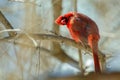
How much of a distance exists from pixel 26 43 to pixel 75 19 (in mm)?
561

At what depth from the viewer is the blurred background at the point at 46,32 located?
8.23 feet

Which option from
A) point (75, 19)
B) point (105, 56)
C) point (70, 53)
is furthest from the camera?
point (70, 53)

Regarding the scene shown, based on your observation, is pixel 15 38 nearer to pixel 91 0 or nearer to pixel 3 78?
pixel 3 78

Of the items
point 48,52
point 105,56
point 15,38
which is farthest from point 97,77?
point 48,52

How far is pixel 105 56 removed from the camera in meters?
2.53

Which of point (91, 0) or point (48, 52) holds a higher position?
point (91, 0)

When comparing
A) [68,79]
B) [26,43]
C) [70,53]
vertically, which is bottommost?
[70,53]

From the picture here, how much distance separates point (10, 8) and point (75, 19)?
1256mm

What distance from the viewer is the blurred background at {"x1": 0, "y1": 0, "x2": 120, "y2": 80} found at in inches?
98.8

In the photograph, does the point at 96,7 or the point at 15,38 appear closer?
the point at 15,38

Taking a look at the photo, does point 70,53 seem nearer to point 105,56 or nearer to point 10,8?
point 10,8

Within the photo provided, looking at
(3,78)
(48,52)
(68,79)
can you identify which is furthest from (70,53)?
(68,79)

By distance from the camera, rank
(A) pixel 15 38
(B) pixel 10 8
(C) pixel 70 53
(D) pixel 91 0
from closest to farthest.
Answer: (A) pixel 15 38, (B) pixel 10 8, (C) pixel 70 53, (D) pixel 91 0

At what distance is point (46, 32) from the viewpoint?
2.64 meters
